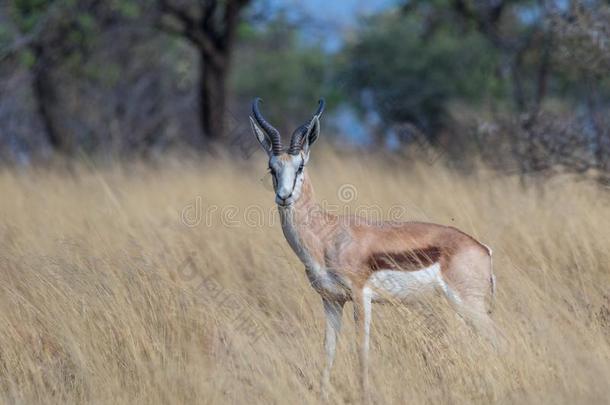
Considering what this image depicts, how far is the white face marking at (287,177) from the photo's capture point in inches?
213

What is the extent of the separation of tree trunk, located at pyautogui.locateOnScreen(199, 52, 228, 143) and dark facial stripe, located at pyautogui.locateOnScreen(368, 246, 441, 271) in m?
10.6

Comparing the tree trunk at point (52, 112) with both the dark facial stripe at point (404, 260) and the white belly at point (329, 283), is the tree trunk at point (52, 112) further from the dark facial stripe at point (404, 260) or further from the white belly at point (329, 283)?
the dark facial stripe at point (404, 260)

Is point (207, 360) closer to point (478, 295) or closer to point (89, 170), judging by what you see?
point (478, 295)

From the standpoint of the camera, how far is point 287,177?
5512 millimetres

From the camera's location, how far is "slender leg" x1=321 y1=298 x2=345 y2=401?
16.8 ft

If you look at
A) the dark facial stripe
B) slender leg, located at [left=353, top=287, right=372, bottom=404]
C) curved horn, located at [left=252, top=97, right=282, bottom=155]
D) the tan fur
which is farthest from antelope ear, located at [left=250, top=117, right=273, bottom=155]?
slender leg, located at [left=353, top=287, right=372, bottom=404]

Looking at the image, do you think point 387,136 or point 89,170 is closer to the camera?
point 89,170

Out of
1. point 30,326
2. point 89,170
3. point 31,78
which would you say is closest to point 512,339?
point 30,326

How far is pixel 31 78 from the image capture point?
52.1 ft

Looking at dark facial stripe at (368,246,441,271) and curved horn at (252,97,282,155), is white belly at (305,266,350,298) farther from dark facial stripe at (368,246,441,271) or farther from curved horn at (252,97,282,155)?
curved horn at (252,97,282,155)

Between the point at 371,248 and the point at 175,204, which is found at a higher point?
the point at 371,248

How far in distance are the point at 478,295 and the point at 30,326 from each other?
268cm

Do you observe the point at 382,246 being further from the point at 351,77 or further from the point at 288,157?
the point at 351,77

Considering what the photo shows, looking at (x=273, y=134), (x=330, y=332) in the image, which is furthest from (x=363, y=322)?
(x=273, y=134)
